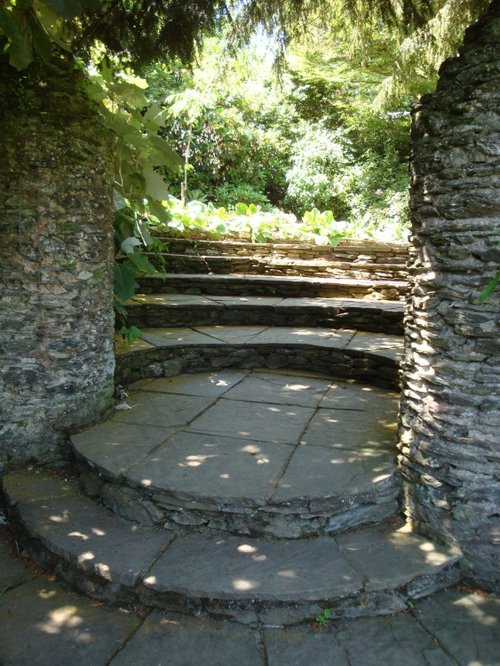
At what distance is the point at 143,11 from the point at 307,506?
9.97 feet

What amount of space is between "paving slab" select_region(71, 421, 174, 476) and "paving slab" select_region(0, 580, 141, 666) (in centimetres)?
56

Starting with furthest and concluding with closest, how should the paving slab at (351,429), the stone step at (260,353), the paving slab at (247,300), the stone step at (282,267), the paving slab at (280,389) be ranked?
the stone step at (282,267), the paving slab at (247,300), the stone step at (260,353), the paving slab at (280,389), the paving slab at (351,429)

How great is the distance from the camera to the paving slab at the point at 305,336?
4070 millimetres

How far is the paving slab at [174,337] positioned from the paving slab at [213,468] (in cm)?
125

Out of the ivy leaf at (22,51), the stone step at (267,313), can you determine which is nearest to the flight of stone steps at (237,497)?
the stone step at (267,313)

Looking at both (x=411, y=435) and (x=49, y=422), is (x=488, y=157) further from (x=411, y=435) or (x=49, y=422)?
(x=49, y=422)

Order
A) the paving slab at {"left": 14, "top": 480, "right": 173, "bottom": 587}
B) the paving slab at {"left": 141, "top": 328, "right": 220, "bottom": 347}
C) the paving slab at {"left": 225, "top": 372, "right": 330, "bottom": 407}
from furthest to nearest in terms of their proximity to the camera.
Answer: the paving slab at {"left": 141, "top": 328, "right": 220, "bottom": 347}
the paving slab at {"left": 225, "top": 372, "right": 330, "bottom": 407}
the paving slab at {"left": 14, "top": 480, "right": 173, "bottom": 587}

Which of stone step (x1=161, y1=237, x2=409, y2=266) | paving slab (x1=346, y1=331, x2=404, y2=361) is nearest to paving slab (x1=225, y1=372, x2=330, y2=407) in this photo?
paving slab (x1=346, y1=331, x2=404, y2=361)

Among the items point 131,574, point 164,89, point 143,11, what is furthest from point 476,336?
point 164,89

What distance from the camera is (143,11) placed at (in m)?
3.02

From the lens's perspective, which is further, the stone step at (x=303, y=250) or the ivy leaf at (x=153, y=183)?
the stone step at (x=303, y=250)

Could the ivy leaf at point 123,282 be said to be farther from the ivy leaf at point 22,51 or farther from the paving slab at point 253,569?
the paving slab at point 253,569

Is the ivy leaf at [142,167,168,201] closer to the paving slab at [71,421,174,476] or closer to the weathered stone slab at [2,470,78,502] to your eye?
the paving slab at [71,421,174,476]

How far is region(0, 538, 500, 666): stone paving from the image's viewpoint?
167cm
